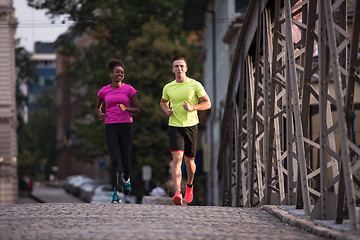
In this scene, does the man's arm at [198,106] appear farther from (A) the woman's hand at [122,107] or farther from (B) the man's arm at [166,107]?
(A) the woman's hand at [122,107]

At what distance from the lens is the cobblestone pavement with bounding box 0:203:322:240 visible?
27.8 feet

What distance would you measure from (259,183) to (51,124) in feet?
381

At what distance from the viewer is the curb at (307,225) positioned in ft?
25.9

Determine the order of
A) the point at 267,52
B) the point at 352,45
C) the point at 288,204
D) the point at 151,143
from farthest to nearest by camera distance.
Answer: the point at 151,143 → the point at 267,52 → the point at 288,204 → the point at 352,45

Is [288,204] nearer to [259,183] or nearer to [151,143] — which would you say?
[259,183]

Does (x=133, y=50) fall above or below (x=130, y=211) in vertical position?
above

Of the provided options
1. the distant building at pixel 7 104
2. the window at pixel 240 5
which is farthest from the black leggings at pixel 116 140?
the distant building at pixel 7 104

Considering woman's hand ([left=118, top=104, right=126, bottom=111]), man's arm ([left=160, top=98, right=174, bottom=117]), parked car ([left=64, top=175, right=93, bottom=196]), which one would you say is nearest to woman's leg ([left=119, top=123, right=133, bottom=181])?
woman's hand ([left=118, top=104, right=126, bottom=111])

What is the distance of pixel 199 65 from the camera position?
46156 mm

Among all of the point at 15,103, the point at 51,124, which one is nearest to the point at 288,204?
the point at 15,103

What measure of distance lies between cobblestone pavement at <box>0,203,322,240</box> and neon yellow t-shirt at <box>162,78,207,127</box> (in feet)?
4.34

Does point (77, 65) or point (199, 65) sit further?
point (77, 65)

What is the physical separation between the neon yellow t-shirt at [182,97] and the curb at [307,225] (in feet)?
5.38

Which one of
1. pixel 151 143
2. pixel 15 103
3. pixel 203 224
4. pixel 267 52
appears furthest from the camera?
pixel 15 103
